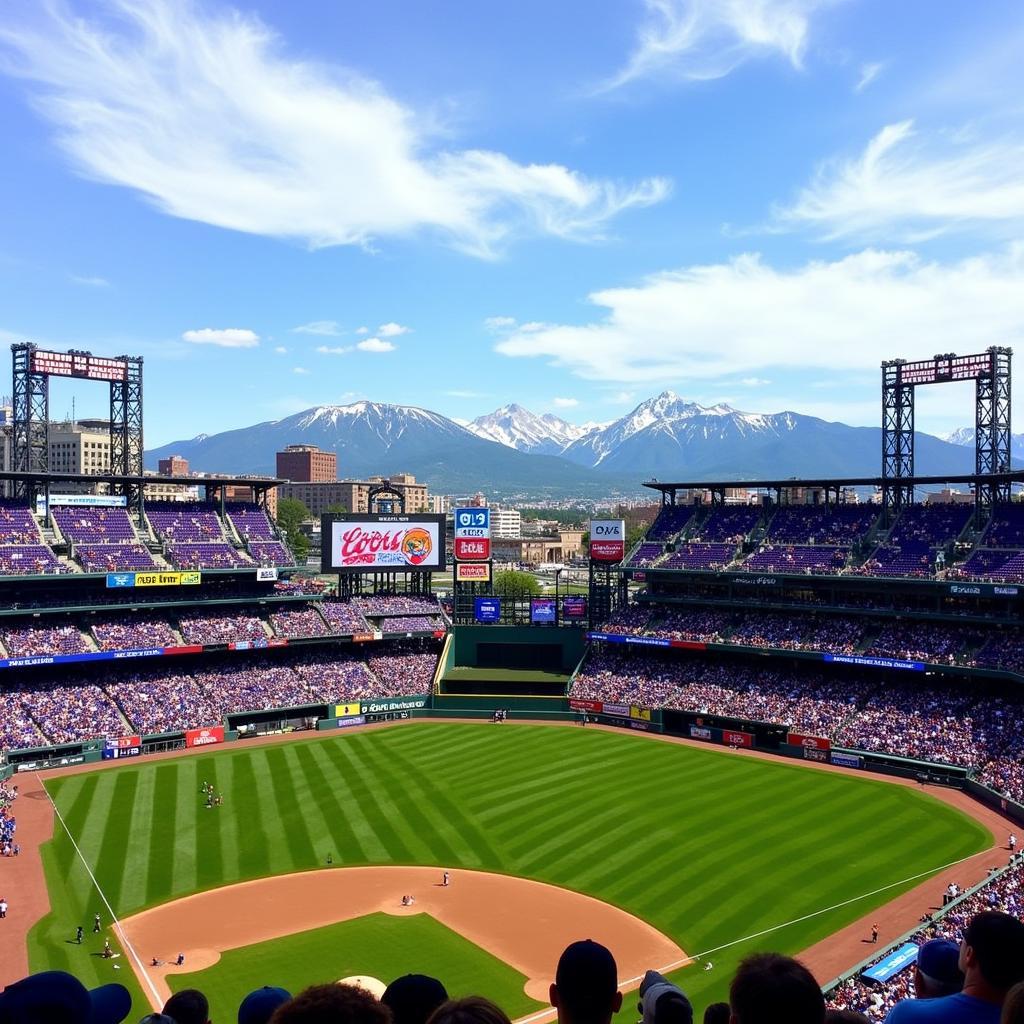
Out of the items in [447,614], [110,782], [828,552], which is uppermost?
[828,552]

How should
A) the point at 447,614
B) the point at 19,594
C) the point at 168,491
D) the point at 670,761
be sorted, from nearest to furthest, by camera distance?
the point at 670,761, the point at 19,594, the point at 447,614, the point at 168,491

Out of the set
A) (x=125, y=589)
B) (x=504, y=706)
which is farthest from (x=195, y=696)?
(x=504, y=706)

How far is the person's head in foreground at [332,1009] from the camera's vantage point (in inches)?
169

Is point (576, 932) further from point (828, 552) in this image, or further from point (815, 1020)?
point (828, 552)

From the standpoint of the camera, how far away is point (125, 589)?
67.3 meters

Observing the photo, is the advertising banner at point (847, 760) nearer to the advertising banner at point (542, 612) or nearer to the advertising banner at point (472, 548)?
the advertising banner at point (542, 612)

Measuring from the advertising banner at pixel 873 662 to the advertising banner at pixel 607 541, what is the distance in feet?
68.5

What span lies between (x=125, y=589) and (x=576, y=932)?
47.5m

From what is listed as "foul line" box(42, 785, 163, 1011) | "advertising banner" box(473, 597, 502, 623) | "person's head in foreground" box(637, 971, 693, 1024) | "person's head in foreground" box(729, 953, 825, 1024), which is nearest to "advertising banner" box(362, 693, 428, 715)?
"advertising banner" box(473, 597, 502, 623)

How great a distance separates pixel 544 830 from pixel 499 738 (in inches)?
746

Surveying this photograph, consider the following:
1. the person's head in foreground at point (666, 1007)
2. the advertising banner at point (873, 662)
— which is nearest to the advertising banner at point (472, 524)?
the advertising banner at point (873, 662)

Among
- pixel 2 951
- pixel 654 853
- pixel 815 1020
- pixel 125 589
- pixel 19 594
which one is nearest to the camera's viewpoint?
pixel 815 1020

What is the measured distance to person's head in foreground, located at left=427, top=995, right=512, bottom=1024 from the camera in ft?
14.1

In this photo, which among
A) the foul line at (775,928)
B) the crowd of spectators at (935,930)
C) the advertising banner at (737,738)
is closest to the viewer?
the crowd of spectators at (935,930)
